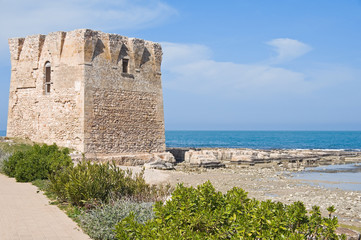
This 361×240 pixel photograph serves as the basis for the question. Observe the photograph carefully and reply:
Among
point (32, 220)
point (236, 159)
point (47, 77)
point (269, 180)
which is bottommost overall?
point (269, 180)

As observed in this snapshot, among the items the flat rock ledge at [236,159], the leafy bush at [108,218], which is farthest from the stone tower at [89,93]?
the leafy bush at [108,218]

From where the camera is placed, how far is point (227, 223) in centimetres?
505

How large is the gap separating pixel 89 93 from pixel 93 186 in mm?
10301

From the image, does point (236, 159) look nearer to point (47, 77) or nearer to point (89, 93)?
point (89, 93)

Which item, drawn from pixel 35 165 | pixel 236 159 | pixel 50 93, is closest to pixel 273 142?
pixel 236 159

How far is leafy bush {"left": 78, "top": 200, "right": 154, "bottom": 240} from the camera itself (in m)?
6.38

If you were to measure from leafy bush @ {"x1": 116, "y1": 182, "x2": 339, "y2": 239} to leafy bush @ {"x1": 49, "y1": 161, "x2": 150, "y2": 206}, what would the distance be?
3.27m

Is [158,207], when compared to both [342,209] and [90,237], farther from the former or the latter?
[342,209]

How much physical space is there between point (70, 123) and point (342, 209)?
1236cm

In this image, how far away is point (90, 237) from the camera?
6422 millimetres

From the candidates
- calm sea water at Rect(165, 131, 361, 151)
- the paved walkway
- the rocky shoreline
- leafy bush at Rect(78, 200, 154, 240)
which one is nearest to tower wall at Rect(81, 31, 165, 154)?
the rocky shoreline

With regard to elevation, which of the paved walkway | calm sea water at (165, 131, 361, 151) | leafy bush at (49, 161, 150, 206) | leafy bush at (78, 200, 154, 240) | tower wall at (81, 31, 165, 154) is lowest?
calm sea water at (165, 131, 361, 151)

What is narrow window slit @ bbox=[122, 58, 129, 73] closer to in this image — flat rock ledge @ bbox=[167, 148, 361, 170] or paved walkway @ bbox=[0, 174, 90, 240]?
flat rock ledge @ bbox=[167, 148, 361, 170]

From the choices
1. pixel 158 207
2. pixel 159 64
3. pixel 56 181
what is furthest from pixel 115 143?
pixel 158 207
